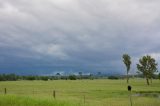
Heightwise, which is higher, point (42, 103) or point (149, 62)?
point (149, 62)

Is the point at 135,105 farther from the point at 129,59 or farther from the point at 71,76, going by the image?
the point at 71,76

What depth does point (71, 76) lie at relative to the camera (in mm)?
193000

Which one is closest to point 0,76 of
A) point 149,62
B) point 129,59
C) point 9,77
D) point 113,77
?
point 9,77

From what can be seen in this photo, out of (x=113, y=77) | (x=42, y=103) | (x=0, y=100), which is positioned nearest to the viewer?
(x=42, y=103)

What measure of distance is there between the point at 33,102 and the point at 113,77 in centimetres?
17651

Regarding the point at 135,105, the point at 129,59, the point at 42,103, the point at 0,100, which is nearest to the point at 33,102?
the point at 42,103

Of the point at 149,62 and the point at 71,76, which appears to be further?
the point at 71,76

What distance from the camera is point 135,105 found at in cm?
3058

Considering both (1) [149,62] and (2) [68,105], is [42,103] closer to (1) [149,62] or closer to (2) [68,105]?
(2) [68,105]

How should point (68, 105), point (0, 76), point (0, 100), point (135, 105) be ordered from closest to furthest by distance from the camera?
point (68, 105), point (0, 100), point (135, 105), point (0, 76)

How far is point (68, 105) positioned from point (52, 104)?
1.63m

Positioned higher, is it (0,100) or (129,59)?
(129,59)

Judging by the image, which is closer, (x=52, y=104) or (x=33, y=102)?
(x=52, y=104)

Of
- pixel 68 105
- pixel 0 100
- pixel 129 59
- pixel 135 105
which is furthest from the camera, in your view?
pixel 129 59
